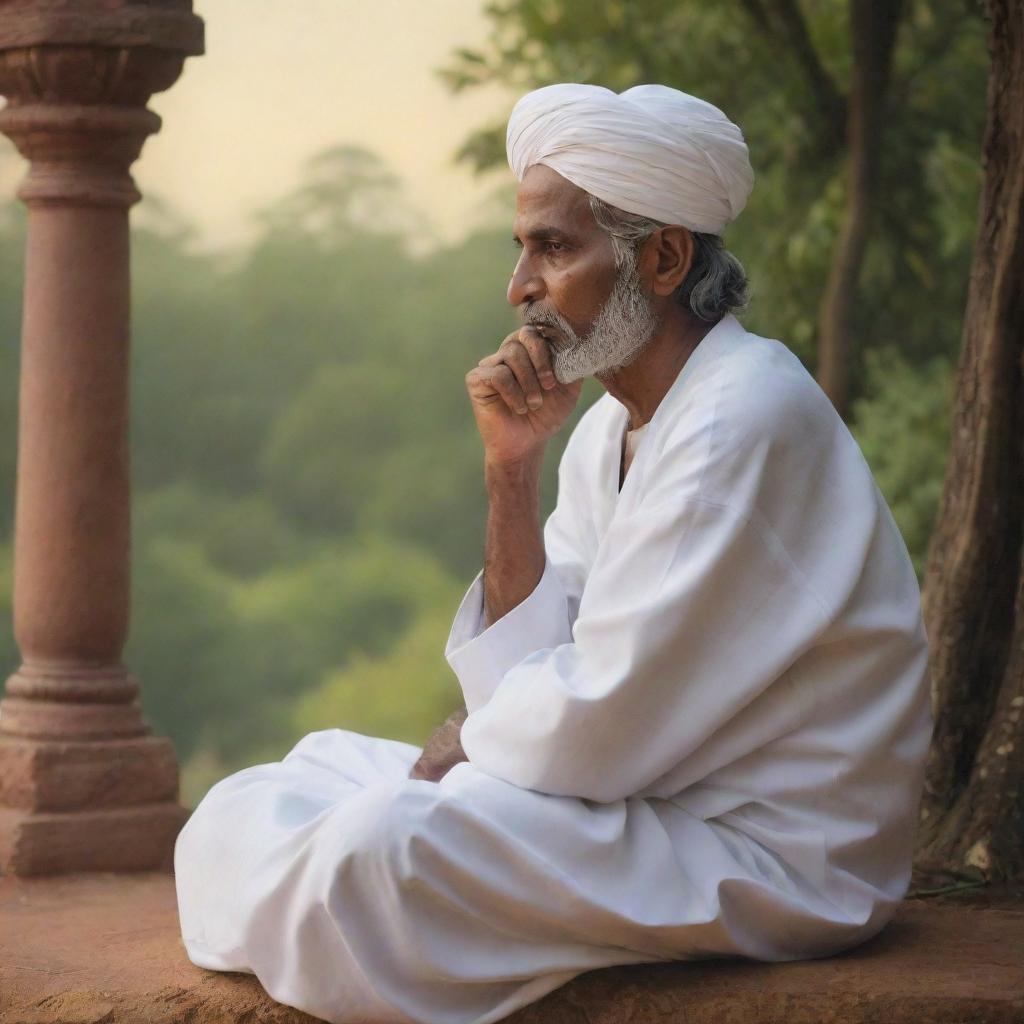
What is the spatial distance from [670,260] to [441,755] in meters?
1.11

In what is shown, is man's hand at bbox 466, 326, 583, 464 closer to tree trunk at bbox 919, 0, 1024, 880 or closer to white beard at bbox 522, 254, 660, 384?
white beard at bbox 522, 254, 660, 384

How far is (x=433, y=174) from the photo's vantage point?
13.9 meters

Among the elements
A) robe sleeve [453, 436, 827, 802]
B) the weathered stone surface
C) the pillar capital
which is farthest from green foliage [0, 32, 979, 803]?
robe sleeve [453, 436, 827, 802]

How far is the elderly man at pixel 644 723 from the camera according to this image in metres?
3.03

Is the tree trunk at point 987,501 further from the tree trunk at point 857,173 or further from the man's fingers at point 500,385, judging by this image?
the tree trunk at point 857,173

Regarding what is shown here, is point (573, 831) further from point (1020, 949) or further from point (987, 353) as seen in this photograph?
point (987, 353)

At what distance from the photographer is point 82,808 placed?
491 cm

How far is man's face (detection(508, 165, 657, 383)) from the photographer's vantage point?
11.6 ft

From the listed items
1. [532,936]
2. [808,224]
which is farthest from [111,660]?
[808,224]

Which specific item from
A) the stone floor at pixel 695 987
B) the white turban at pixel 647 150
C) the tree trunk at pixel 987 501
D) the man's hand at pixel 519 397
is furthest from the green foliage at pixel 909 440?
the white turban at pixel 647 150

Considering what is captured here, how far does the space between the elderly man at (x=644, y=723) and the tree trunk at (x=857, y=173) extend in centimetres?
584

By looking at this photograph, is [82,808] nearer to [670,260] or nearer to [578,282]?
[578,282]

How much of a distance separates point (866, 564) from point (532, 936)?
3.02 feet

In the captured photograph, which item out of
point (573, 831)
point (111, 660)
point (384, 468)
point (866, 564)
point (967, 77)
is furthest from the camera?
point (384, 468)
